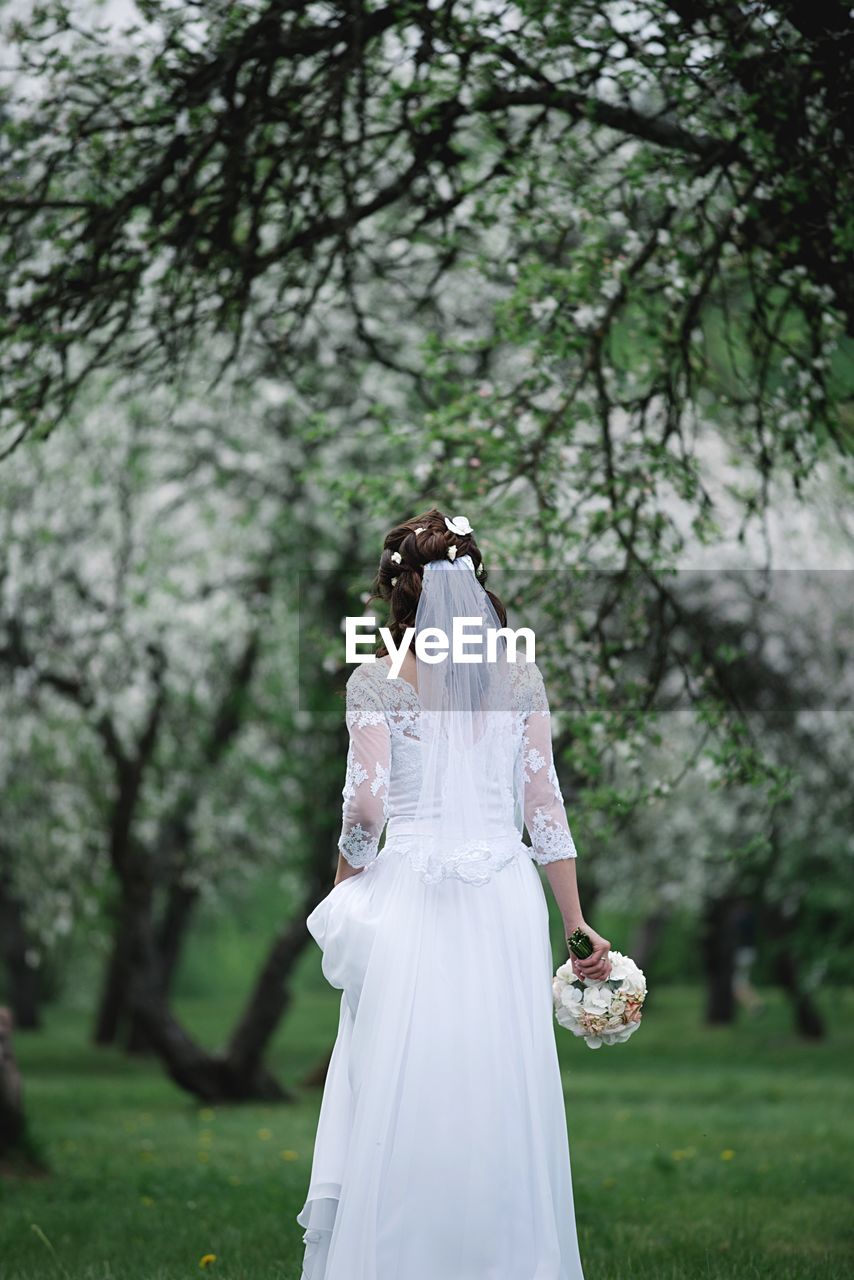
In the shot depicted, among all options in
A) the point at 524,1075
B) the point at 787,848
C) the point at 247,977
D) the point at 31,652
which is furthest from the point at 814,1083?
the point at 247,977

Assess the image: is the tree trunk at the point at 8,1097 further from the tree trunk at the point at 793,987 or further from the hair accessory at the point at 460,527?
the tree trunk at the point at 793,987

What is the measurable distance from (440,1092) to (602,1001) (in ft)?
1.92

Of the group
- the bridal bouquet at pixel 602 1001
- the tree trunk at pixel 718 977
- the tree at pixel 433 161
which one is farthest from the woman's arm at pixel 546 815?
the tree trunk at pixel 718 977

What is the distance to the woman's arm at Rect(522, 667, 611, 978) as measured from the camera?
188 inches

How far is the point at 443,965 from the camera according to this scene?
15.0 ft

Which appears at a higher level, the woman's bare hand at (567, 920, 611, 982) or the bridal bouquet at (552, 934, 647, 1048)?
the woman's bare hand at (567, 920, 611, 982)

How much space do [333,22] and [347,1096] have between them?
501cm

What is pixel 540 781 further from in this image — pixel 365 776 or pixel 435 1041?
pixel 435 1041

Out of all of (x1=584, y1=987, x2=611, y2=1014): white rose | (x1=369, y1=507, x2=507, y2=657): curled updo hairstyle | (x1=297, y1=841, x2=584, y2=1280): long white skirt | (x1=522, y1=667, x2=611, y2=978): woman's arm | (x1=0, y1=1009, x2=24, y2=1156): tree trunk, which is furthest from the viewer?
(x1=0, y1=1009, x2=24, y2=1156): tree trunk

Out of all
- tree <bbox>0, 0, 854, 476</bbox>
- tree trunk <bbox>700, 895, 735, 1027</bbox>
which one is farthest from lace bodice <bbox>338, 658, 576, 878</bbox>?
tree trunk <bbox>700, 895, 735, 1027</bbox>

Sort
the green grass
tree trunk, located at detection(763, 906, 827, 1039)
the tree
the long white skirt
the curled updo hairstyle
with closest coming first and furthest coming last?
the long white skirt, the curled updo hairstyle, the green grass, the tree, tree trunk, located at detection(763, 906, 827, 1039)

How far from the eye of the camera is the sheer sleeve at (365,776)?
182 inches

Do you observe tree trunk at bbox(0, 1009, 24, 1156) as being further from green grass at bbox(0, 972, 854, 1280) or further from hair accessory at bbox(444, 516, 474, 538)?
hair accessory at bbox(444, 516, 474, 538)

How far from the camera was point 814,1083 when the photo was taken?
1636 centimetres
